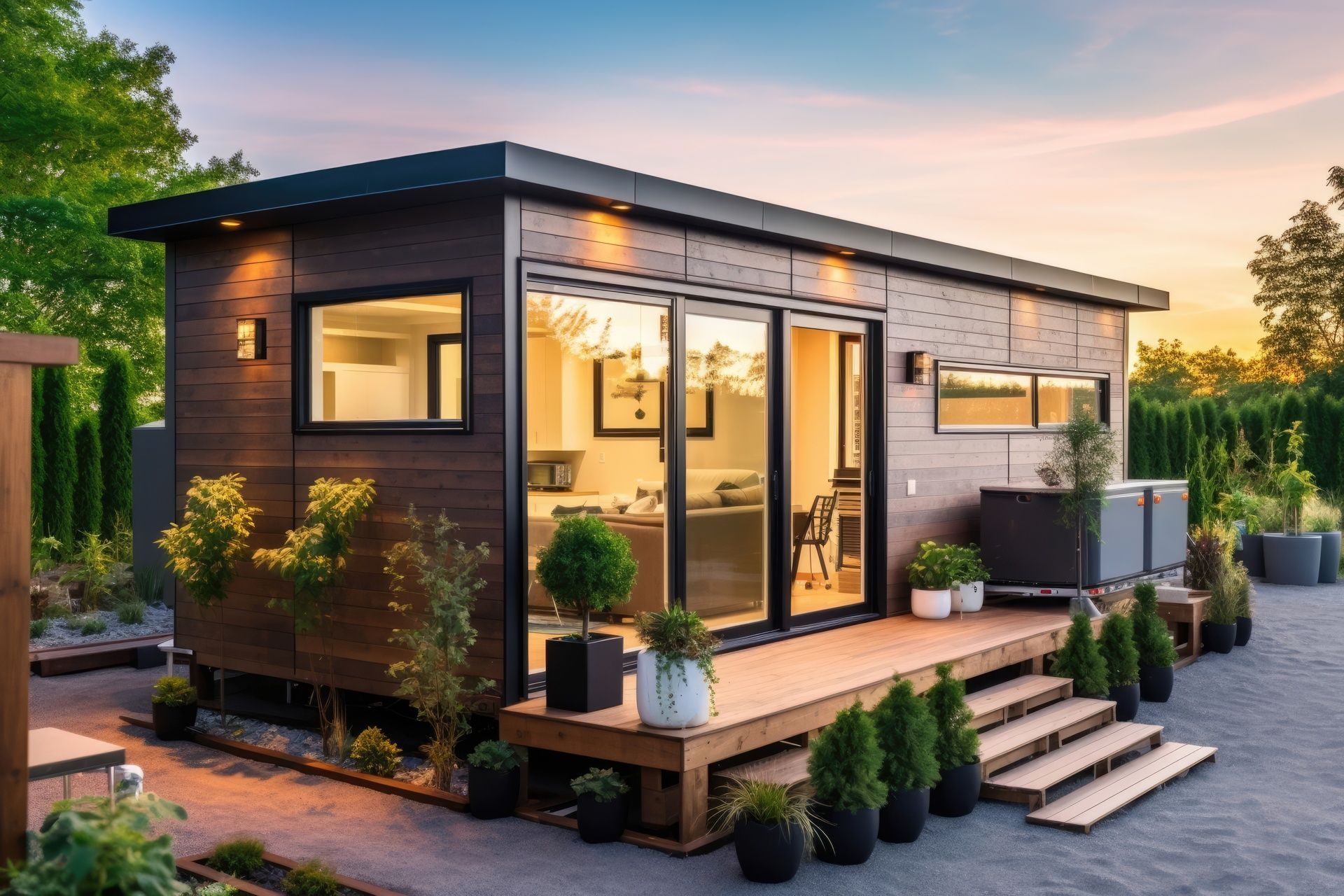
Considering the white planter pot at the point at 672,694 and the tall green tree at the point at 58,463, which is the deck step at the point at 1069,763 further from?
the tall green tree at the point at 58,463

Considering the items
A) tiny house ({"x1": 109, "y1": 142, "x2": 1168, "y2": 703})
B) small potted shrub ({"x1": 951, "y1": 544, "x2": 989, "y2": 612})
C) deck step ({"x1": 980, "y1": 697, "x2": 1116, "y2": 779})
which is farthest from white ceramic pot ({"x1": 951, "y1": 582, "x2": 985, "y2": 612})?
deck step ({"x1": 980, "y1": 697, "x2": 1116, "y2": 779})

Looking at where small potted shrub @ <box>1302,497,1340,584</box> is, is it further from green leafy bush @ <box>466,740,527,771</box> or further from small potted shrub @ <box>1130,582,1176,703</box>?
green leafy bush @ <box>466,740,527,771</box>

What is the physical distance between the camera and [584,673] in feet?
17.8

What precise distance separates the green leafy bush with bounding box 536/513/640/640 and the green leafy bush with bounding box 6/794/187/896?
106 inches

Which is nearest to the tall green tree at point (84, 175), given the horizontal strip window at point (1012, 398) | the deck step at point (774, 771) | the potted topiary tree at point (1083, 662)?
the horizontal strip window at point (1012, 398)

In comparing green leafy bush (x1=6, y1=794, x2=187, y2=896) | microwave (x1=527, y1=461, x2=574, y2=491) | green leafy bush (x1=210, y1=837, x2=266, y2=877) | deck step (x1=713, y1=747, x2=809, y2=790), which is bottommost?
green leafy bush (x1=210, y1=837, x2=266, y2=877)

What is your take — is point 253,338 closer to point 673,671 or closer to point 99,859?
point 673,671

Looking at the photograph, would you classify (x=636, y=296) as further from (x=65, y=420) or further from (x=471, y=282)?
(x=65, y=420)

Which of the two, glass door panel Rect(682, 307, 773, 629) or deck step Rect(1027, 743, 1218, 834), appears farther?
glass door panel Rect(682, 307, 773, 629)

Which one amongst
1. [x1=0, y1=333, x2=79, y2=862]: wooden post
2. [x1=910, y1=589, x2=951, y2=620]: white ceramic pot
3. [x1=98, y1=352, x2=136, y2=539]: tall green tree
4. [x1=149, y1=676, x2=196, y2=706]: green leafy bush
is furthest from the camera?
[x1=98, y1=352, x2=136, y2=539]: tall green tree

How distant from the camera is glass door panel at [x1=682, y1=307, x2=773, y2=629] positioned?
7.05 metres

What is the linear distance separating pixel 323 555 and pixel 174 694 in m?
1.43

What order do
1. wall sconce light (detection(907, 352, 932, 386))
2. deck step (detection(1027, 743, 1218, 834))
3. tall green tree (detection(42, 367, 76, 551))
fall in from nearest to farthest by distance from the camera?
deck step (detection(1027, 743, 1218, 834))
wall sconce light (detection(907, 352, 932, 386))
tall green tree (detection(42, 367, 76, 551))

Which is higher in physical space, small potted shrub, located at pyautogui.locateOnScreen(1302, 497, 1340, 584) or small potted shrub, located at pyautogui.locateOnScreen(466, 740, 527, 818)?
small potted shrub, located at pyautogui.locateOnScreen(1302, 497, 1340, 584)
